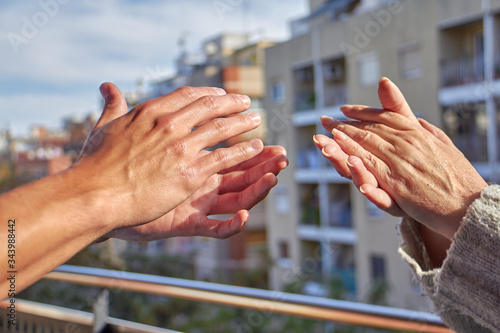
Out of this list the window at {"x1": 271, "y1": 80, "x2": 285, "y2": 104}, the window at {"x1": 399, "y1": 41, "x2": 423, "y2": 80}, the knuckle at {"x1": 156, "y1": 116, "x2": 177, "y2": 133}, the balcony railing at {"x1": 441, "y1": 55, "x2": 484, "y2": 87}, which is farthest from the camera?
the window at {"x1": 271, "y1": 80, "x2": 285, "y2": 104}

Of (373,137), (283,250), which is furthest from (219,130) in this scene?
(283,250)

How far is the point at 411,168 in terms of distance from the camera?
81 centimetres

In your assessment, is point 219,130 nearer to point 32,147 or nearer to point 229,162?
point 229,162

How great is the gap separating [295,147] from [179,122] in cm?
1638

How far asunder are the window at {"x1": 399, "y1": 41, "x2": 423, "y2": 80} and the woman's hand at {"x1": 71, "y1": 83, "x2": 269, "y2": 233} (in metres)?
12.9

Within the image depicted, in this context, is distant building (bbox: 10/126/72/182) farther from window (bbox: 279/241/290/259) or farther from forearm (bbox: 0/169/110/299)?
window (bbox: 279/241/290/259)

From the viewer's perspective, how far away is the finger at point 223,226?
780 mm

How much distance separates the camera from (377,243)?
14.0 meters

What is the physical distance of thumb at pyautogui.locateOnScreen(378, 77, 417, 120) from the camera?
845 mm

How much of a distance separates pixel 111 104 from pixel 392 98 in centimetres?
42

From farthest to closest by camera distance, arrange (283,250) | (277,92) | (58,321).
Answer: (283,250) < (277,92) < (58,321)

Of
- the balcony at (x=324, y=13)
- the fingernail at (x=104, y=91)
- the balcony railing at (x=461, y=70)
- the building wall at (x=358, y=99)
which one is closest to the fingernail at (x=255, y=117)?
the fingernail at (x=104, y=91)

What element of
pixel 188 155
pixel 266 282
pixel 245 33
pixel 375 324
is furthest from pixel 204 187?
pixel 245 33

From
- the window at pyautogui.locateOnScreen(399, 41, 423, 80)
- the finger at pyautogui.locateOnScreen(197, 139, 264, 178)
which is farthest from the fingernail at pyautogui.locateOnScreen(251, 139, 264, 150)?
the window at pyautogui.locateOnScreen(399, 41, 423, 80)
